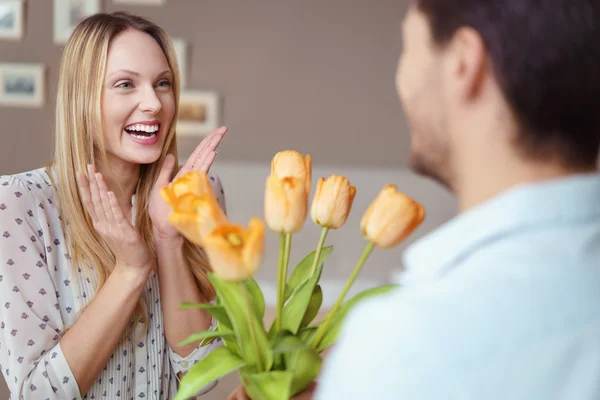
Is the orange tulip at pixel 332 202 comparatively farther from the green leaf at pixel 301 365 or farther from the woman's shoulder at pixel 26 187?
the woman's shoulder at pixel 26 187

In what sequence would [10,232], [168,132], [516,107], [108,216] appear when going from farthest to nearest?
[168,132] < [10,232] < [108,216] < [516,107]

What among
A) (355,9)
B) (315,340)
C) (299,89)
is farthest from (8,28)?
(315,340)

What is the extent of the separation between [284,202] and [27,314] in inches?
34.7

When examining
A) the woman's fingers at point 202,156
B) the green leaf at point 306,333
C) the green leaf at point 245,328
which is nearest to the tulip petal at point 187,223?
the green leaf at point 245,328

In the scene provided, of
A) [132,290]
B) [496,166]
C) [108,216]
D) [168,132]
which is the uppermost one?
[496,166]

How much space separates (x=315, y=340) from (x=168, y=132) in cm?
105

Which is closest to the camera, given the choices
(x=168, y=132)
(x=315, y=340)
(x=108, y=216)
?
(x=315, y=340)

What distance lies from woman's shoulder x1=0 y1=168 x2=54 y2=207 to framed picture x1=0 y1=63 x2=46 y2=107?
2.61 m

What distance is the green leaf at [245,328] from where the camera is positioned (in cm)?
Answer: 81

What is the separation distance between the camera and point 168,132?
1.77 meters

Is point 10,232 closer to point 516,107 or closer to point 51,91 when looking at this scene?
point 516,107

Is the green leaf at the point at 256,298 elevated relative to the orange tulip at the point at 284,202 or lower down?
lower down

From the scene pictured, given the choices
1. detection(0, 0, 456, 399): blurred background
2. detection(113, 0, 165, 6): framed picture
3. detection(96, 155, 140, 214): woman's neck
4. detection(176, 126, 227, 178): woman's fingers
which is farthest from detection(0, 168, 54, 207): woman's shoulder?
detection(113, 0, 165, 6): framed picture

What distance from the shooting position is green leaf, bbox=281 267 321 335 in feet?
2.82
